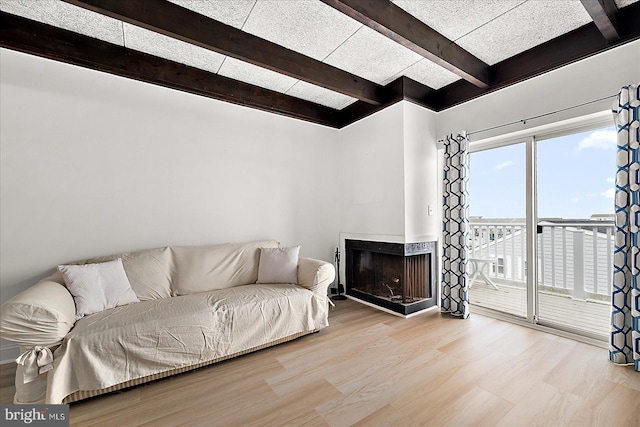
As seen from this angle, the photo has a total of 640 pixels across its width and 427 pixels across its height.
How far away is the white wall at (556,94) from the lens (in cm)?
218

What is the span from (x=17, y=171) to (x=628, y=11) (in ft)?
16.3

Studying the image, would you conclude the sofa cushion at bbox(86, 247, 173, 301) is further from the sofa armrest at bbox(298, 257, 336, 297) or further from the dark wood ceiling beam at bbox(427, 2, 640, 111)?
the dark wood ceiling beam at bbox(427, 2, 640, 111)

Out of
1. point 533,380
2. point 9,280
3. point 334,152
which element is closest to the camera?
point 533,380

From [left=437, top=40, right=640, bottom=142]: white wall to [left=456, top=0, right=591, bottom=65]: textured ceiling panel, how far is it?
329mm

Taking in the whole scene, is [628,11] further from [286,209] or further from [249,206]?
[249,206]

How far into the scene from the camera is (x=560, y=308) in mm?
2830

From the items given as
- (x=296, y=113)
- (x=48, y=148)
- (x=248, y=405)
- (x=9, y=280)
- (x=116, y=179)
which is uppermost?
(x=296, y=113)

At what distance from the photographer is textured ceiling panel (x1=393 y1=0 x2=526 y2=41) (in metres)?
2.02

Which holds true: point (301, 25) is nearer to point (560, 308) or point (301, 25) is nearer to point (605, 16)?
point (605, 16)

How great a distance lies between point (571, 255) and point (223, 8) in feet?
12.9

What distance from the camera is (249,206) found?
11.1ft

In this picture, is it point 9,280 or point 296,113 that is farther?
point 296,113

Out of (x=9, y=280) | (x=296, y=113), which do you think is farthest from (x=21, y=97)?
(x=296, y=113)

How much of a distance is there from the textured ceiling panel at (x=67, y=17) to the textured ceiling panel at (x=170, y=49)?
10 centimetres
